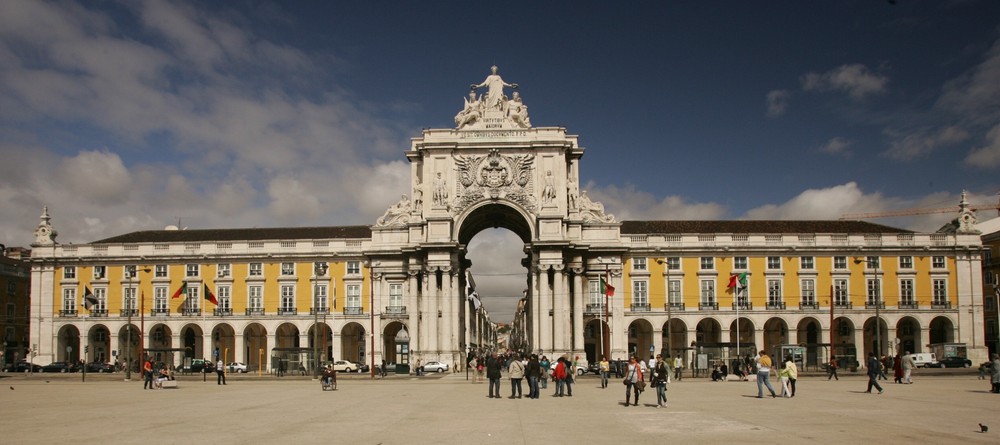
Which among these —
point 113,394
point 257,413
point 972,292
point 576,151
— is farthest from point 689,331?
point 257,413

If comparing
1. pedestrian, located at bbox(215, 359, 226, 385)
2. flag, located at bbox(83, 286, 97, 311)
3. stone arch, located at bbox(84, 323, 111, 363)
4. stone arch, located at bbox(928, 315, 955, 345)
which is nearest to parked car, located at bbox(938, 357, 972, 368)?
stone arch, located at bbox(928, 315, 955, 345)

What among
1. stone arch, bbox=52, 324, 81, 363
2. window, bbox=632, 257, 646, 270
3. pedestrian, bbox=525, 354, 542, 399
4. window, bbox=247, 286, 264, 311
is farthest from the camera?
stone arch, bbox=52, 324, 81, 363

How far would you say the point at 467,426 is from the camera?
78.6 feet

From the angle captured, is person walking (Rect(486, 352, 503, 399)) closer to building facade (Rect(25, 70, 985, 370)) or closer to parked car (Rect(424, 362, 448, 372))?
parked car (Rect(424, 362, 448, 372))

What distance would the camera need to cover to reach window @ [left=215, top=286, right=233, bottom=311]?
87375 mm

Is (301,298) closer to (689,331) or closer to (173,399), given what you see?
(689,331)

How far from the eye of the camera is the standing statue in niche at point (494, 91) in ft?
280

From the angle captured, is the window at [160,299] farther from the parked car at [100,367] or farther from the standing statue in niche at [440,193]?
the standing statue in niche at [440,193]

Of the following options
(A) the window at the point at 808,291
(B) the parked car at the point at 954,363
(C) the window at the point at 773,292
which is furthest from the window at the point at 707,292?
(B) the parked car at the point at 954,363

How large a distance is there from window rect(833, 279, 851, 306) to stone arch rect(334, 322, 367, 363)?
4460 cm

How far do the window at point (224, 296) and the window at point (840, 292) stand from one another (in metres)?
57.3

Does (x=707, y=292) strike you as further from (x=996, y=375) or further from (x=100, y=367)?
(x=100, y=367)

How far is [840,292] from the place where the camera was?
84188mm

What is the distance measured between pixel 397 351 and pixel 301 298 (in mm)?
10856
